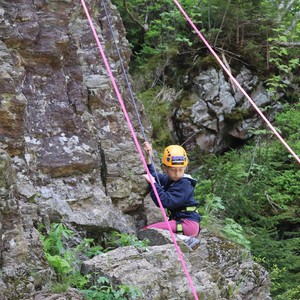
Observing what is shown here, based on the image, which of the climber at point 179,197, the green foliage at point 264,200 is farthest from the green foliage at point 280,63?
the climber at point 179,197

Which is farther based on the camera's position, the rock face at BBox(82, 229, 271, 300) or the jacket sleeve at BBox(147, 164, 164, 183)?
the jacket sleeve at BBox(147, 164, 164, 183)

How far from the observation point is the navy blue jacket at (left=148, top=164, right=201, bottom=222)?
189 inches

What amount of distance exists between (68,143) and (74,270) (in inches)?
69.1

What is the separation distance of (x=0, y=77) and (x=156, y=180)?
80.8 inches

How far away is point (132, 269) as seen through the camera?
12.0ft

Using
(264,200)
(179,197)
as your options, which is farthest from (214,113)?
(179,197)

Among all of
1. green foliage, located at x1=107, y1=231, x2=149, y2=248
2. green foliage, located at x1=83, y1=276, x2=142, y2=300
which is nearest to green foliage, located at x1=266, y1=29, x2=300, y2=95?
green foliage, located at x1=107, y1=231, x2=149, y2=248

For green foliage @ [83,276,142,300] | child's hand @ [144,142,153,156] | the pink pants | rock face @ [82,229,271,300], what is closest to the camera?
green foliage @ [83,276,142,300]

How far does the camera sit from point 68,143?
16.6ft

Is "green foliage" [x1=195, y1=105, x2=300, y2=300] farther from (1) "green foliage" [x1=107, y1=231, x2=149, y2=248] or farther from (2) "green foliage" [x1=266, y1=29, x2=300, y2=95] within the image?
(1) "green foliage" [x1=107, y1=231, x2=149, y2=248]

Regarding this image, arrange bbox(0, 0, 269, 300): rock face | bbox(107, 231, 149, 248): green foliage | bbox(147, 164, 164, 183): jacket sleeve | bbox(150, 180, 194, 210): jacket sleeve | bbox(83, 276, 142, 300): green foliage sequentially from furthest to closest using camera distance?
1. bbox(147, 164, 164, 183): jacket sleeve
2. bbox(150, 180, 194, 210): jacket sleeve
3. bbox(107, 231, 149, 248): green foliage
4. bbox(0, 0, 269, 300): rock face
5. bbox(83, 276, 142, 300): green foliage

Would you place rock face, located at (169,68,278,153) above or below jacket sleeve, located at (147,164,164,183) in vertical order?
below

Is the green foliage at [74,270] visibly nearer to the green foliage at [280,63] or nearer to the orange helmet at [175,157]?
the orange helmet at [175,157]

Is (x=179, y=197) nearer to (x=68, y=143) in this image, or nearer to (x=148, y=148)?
(x=148, y=148)
